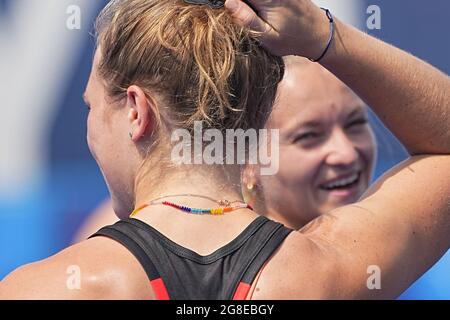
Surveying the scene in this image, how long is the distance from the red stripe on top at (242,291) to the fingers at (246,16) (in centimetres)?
37

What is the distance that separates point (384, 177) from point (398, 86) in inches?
6.3

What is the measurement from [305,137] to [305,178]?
112mm

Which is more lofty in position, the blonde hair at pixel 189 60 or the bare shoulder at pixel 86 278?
the blonde hair at pixel 189 60

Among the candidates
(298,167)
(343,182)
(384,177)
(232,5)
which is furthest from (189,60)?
(343,182)

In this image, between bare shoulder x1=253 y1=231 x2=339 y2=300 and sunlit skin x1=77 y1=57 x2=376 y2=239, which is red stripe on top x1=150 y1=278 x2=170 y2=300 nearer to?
bare shoulder x1=253 y1=231 x2=339 y2=300

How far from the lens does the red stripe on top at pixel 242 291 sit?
1094 millimetres

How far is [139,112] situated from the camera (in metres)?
1.17

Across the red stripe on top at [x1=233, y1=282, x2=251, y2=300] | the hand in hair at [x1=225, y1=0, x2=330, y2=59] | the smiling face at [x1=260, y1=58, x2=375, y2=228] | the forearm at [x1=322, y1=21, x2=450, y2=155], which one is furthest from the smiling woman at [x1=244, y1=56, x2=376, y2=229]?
the red stripe on top at [x1=233, y1=282, x2=251, y2=300]

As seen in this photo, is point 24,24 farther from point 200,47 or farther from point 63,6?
point 200,47

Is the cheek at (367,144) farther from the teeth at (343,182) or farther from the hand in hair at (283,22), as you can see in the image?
the hand in hair at (283,22)

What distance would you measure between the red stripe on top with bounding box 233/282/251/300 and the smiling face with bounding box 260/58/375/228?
1.01m

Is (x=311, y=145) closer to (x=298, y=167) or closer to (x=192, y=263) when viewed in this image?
(x=298, y=167)

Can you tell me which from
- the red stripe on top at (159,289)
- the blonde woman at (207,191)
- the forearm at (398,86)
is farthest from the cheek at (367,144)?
the red stripe on top at (159,289)

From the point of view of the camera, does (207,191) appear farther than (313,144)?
Answer: No
